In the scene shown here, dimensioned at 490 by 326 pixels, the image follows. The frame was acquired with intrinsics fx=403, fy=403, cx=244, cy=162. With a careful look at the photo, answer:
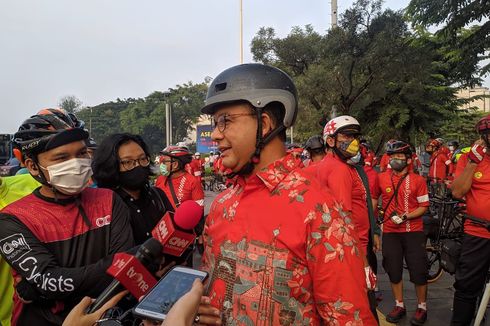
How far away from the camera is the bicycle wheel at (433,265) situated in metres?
6.51

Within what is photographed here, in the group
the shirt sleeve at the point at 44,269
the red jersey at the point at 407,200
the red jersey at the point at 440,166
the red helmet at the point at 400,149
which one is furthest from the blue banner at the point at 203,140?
the shirt sleeve at the point at 44,269

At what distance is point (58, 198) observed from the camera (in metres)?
2.32

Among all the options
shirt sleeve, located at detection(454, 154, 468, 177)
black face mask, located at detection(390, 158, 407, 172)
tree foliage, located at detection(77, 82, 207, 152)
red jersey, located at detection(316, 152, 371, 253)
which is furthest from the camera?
tree foliage, located at detection(77, 82, 207, 152)

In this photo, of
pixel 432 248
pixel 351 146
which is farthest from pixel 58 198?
pixel 432 248

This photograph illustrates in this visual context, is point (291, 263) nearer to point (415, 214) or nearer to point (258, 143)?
point (258, 143)

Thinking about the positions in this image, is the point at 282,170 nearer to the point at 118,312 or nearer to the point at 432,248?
the point at 118,312

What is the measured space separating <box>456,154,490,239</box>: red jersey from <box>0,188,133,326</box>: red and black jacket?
Result: 362cm

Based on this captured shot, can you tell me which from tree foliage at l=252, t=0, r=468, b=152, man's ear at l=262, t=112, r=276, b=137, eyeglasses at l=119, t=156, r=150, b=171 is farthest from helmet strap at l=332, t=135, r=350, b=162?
tree foliage at l=252, t=0, r=468, b=152

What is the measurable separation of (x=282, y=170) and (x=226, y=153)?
0.28m

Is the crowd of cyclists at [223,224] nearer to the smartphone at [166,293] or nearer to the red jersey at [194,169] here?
the smartphone at [166,293]

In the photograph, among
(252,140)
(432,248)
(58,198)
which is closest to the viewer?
(252,140)

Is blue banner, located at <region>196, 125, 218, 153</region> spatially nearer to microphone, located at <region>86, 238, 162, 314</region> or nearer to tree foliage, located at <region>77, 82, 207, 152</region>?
tree foliage, located at <region>77, 82, 207, 152</region>

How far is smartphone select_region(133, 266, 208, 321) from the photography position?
1.45 metres

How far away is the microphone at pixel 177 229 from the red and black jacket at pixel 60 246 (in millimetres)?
366
